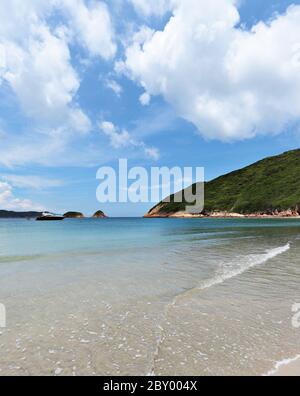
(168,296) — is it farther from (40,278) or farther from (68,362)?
(40,278)

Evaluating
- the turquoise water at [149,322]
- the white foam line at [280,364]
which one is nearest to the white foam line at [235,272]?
the turquoise water at [149,322]

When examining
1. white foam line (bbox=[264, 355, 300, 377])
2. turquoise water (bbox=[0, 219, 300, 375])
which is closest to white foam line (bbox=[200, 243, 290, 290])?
turquoise water (bbox=[0, 219, 300, 375])

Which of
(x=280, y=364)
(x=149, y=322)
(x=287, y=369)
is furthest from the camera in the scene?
(x=149, y=322)

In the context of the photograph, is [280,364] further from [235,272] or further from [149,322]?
[235,272]

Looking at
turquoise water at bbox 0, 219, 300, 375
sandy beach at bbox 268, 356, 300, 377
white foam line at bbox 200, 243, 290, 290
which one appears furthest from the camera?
white foam line at bbox 200, 243, 290, 290

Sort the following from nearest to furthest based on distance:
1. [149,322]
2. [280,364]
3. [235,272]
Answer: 1. [280,364]
2. [149,322]
3. [235,272]

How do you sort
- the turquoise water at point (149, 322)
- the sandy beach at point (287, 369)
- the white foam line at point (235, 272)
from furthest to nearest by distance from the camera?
the white foam line at point (235, 272), the turquoise water at point (149, 322), the sandy beach at point (287, 369)

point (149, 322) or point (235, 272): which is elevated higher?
point (235, 272)

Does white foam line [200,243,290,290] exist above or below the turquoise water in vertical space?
above

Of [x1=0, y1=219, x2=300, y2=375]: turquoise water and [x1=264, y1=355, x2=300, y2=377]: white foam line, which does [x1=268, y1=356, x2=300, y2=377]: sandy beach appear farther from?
[x1=0, y1=219, x2=300, y2=375]: turquoise water

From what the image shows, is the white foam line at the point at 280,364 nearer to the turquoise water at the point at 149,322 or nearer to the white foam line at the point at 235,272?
the turquoise water at the point at 149,322

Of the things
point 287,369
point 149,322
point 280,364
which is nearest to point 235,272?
point 149,322

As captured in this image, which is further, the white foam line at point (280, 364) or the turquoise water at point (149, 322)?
the turquoise water at point (149, 322)

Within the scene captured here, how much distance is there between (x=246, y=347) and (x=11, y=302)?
821cm
